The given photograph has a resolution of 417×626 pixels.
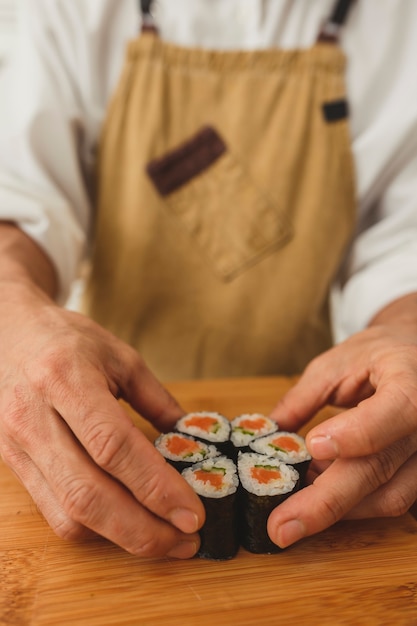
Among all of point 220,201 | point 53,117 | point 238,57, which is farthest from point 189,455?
point 238,57

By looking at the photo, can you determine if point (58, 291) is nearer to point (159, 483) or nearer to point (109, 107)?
point (109, 107)

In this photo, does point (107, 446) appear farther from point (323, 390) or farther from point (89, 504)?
point (323, 390)

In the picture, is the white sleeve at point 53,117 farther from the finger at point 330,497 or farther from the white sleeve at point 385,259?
the finger at point 330,497

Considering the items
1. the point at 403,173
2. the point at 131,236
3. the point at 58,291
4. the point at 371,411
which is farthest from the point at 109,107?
the point at 371,411

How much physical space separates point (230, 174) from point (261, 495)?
2.36 feet

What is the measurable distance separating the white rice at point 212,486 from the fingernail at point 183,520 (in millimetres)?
58

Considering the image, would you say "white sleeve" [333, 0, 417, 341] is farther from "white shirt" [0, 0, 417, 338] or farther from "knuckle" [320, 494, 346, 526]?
"knuckle" [320, 494, 346, 526]

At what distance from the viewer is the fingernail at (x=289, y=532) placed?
2.29 ft

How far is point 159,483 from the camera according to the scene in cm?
67

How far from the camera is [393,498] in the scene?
76cm

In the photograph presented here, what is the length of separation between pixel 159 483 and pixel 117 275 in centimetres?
69

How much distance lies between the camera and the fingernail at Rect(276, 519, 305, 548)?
0.70 metres

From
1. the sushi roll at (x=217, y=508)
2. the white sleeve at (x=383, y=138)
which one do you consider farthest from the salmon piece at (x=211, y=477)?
the white sleeve at (x=383, y=138)

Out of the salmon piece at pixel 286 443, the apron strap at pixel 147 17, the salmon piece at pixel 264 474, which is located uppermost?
the apron strap at pixel 147 17
